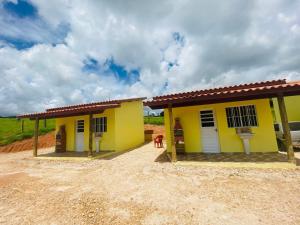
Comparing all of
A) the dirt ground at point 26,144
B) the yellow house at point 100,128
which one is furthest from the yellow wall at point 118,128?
the dirt ground at point 26,144

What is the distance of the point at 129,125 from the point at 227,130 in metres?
6.87

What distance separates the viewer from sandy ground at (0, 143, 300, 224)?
3.10 m

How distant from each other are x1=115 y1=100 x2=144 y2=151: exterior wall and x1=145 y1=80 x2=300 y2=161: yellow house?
3570 millimetres

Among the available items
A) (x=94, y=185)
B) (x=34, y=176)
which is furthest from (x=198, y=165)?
(x=34, y=176)

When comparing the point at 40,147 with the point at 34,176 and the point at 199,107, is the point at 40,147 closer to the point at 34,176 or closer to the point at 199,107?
the point at 34,176

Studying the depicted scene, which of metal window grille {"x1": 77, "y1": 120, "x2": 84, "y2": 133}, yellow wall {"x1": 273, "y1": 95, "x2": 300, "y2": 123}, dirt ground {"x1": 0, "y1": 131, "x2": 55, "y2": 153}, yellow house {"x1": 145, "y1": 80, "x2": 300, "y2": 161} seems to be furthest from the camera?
dirt ground {"x1": 0, "y1": 131, "x2": 55, "y2": 153}

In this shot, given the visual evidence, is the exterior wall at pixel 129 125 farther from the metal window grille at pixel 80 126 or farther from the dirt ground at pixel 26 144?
the dirt ground at pixel 26 144

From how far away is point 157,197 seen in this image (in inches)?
156

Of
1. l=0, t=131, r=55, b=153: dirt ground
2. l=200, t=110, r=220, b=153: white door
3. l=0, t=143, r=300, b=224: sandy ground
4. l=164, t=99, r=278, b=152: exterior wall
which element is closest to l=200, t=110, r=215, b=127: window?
l=200, t=110, r=220, b=153: white door

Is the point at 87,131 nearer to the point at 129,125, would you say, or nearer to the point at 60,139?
the point at 60,139

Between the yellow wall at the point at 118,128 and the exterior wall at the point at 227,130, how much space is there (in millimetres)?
3597

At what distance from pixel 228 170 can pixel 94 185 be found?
14.5 feet

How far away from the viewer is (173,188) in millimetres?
4438

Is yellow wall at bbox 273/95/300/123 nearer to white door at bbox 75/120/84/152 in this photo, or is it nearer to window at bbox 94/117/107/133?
window at bbox 94/117/107/133
